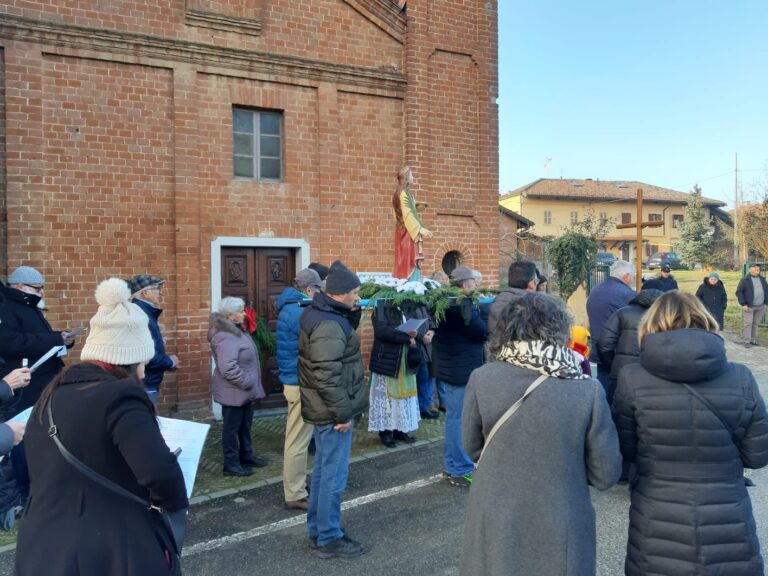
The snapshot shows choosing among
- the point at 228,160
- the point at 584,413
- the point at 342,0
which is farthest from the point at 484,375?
the point at 342,0

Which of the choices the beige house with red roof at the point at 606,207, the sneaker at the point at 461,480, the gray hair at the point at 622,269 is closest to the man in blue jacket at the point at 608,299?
the gray hair at the point at 622,269

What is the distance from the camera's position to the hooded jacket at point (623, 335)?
5234 millimetres

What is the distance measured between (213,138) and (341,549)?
6.09 m

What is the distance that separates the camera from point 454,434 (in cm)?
578

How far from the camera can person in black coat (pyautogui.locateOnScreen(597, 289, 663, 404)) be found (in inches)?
206

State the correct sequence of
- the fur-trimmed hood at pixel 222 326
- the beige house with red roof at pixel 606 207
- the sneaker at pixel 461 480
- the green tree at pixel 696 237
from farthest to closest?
the beige house with red roof at pixel 606 207 → the green tree at pixel 696 237 → the fur-trimmed hood at pixel 222 326 → the sneaker at pixel 461 480

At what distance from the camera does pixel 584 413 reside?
8.47 ft

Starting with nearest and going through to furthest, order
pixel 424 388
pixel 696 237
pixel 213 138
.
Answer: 1. pixel 424 388
2. pixel 213 138
3. pixel 696 237

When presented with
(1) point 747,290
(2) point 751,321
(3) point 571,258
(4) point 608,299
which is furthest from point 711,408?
(2) point 751,321

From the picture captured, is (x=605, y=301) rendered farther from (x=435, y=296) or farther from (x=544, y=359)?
(x=544, y=359)

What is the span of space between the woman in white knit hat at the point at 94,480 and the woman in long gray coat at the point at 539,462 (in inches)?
49.4

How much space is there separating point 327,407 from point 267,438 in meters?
3.67

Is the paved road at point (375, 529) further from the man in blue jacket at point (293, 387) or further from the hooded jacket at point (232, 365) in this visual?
the hooded jacket at point (232, 365)

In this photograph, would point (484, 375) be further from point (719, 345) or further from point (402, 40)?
point (402, 40)
